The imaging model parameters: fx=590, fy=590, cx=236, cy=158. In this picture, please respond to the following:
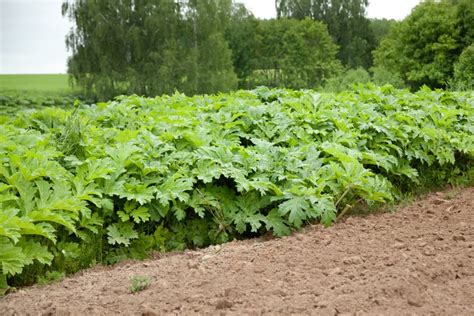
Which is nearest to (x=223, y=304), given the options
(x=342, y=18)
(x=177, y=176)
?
(x=177, y=176)

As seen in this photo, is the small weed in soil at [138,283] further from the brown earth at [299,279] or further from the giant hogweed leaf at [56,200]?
the giant hogweed leaf at [56,200]

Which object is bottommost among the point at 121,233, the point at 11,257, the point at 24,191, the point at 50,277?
the point at 50,277

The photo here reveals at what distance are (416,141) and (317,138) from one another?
1.39m

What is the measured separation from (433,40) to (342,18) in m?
21.2

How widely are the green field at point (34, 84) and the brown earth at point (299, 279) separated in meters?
39.0

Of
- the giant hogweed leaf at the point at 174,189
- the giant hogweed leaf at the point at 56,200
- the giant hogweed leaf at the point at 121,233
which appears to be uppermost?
the giant hogweed leaf at the point at 56,200

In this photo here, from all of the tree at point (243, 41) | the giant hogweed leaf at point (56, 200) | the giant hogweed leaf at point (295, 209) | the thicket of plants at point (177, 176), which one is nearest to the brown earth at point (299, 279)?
the giant hogweed leaf at point (295, 209)

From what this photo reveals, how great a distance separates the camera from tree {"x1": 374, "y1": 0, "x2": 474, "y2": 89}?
1454 inches

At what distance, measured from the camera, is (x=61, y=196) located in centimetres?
439

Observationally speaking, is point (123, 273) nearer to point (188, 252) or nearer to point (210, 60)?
point (188, 252)

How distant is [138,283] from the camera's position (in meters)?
3.71

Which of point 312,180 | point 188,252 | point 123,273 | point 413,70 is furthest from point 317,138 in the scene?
point 413,70

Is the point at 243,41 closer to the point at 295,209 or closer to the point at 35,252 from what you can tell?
the point at 295,209

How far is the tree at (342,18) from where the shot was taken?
185 ft
